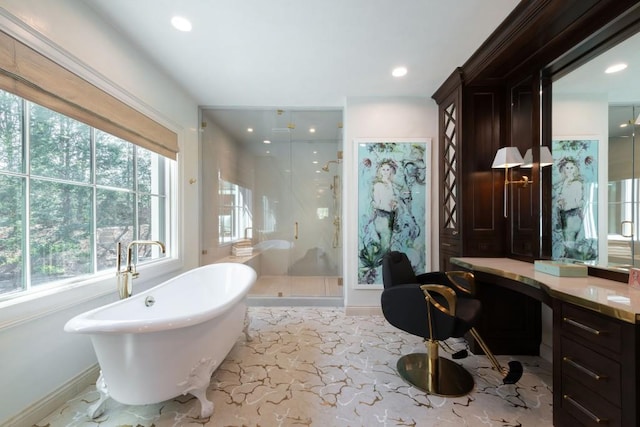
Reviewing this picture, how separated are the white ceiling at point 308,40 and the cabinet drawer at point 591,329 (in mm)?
1978

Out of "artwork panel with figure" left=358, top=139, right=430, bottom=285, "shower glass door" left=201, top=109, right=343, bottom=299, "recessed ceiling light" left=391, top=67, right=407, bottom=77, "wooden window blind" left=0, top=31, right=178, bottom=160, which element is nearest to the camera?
"wooden window blind" left=0, top=31, right=178, bottom=160

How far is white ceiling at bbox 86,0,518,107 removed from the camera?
1687 mm

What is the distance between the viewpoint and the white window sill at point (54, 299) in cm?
129

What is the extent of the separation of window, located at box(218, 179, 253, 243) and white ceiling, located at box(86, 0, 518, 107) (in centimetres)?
149

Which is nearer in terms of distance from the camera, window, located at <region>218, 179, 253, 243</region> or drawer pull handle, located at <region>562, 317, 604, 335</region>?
drawer pull handle, located at <region>562, 317, 604, 335</region>

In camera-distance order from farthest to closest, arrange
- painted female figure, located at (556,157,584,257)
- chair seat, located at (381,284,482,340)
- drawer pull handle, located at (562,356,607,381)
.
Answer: painted female figure, located at (556,157,584,257) → chair seat, located at (381,284,482,340) → drawer pull handle, located at (562,356,607,381)

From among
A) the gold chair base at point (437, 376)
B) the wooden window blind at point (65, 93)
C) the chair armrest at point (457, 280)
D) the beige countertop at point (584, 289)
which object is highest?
the wooden window blind at point (65, 93)

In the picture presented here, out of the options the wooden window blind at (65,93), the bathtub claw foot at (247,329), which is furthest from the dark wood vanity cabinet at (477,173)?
the wooden window blind at (65,93)

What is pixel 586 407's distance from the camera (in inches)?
47.3

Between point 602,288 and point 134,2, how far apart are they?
11.1 ft

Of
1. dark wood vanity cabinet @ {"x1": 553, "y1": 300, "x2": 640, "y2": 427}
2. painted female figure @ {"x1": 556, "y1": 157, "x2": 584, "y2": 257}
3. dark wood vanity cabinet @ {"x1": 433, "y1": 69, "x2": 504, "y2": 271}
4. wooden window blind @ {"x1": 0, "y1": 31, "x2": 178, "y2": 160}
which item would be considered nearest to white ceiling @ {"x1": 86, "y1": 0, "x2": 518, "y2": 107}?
dark wood vanity cabinet @ {"x1": 433, "y1": 69, "x2": 504, "y2": 271}

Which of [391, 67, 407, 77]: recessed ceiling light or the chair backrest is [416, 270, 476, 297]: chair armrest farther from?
[391, 67, 407, 77]: recessed ceiling light

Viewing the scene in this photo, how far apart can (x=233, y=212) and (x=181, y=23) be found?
2.52m

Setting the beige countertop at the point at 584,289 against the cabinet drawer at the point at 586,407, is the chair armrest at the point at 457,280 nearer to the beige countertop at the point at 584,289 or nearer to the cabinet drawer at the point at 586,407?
the beige countertop at the point at 584,289
